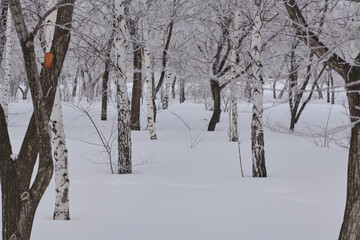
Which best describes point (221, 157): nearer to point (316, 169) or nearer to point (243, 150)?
point (243, 150)

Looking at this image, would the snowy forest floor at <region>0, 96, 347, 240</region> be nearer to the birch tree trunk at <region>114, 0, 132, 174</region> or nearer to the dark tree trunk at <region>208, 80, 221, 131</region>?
the birch tree trunk at <region>114, 0, 132, 174</region>

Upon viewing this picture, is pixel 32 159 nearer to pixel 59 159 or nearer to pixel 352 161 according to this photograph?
pixel 59 159

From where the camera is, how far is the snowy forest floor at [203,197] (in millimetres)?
4500

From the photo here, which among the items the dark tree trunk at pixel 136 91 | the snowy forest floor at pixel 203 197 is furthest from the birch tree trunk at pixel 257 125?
A: the dark tree trunk at pixel 136 91

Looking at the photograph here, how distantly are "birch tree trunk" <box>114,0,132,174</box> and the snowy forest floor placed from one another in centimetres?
40

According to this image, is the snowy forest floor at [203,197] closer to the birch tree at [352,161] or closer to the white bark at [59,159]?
the white bark at [59,159]

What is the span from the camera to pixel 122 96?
746cm

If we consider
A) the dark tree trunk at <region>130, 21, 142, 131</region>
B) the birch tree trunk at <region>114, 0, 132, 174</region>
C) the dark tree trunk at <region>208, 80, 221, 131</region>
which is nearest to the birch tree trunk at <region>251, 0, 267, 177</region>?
the birch tree trunk at <region>114, 0, 132, 174</region>

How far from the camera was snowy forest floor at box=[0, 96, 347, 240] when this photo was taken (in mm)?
4500

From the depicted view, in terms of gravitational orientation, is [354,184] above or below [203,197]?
above

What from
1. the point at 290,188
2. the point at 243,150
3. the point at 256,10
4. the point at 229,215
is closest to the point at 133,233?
the point at 229,215

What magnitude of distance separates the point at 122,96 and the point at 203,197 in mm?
2546

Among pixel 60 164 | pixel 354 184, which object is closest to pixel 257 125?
pixel 60 164

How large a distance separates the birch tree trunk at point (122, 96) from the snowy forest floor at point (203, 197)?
398mm
